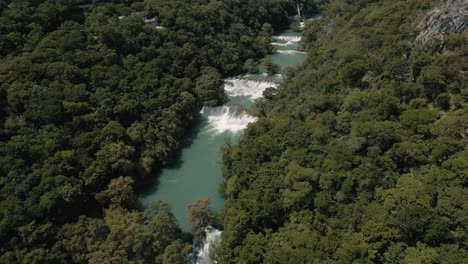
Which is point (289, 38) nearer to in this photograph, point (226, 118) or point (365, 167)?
point (226, 118)

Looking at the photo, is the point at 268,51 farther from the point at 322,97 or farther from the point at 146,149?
the point at 146,149

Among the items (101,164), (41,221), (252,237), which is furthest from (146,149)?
(252,237)

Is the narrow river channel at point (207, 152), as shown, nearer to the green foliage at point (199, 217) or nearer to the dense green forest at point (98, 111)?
the dense green forest at point (98, 111)

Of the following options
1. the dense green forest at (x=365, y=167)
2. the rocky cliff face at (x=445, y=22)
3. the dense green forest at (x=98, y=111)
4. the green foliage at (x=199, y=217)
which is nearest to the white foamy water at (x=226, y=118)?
the dense green forest at (x=98, y=111)

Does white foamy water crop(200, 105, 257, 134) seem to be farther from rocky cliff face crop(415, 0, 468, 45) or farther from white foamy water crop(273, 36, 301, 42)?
white foamy water crop(273, 36, 301, 42)

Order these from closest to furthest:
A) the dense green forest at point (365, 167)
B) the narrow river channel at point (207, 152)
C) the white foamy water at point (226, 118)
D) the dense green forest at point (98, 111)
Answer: the dense green forest at point (365, 167)
the dense green forest at point (98, 111)
the narrow river channel at point (207, 152)
the white foamy water at point (226, 118)

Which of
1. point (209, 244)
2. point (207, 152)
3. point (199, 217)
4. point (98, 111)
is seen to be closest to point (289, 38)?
point (207, 152)
